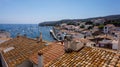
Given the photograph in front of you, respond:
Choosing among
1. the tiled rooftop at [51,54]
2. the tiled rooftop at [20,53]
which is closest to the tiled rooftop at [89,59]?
the tiled rooftop at [51,54]

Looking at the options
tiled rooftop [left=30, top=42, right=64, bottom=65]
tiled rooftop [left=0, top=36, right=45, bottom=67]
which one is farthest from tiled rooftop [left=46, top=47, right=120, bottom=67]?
tiled rooftop [left=0, top=36, right=45, bottom=67]

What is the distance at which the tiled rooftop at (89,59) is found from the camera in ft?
22.3

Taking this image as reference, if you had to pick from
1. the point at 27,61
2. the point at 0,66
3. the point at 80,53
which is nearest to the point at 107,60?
the point at 80,53

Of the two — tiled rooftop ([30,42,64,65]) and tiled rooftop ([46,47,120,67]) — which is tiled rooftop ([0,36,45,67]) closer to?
tiled rooftop ([30,42,64,65])

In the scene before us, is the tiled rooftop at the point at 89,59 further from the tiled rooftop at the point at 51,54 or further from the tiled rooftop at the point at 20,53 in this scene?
the tiled rooftop at the point at 20,53

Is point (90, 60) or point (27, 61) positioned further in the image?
point (27, 61)

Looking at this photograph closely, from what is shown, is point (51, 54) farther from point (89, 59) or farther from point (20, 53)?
point (20, 53)

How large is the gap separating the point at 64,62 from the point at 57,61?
55cm

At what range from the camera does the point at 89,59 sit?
764cm

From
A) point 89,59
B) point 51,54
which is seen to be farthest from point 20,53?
point 89,59

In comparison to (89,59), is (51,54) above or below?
below

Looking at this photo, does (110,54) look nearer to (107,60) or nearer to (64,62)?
(107,60)

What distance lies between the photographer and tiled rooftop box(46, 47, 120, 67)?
22.3 ft

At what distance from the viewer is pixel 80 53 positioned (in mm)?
8719
